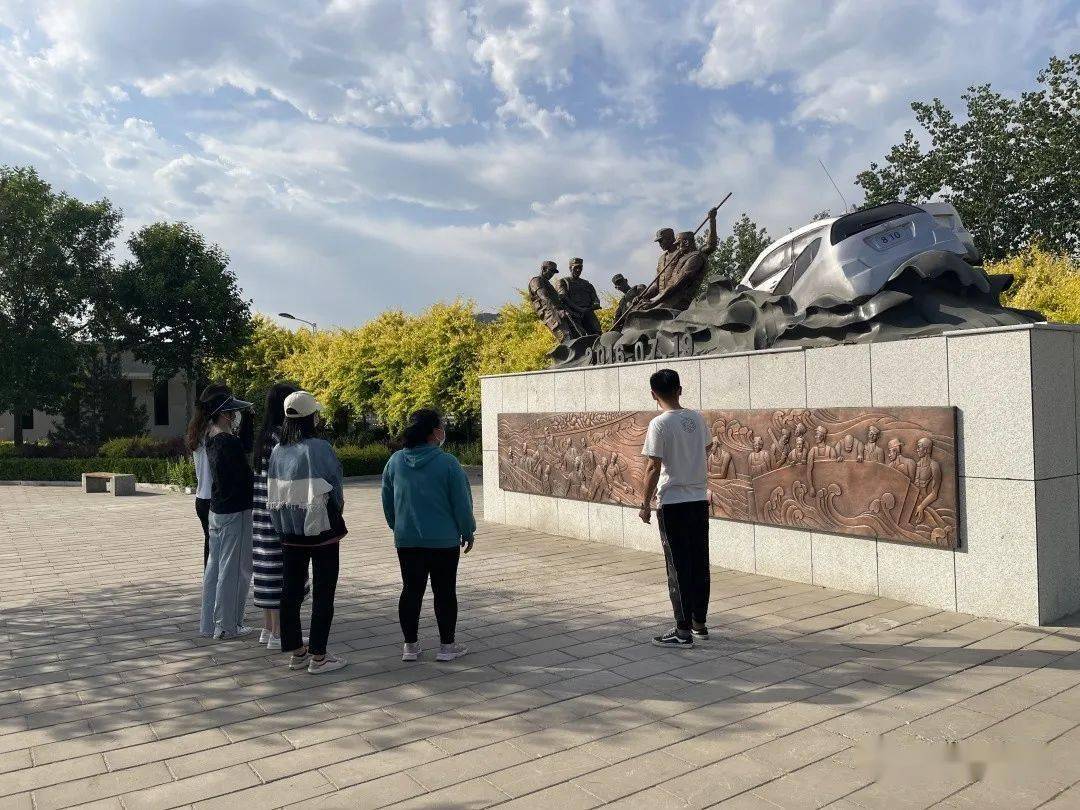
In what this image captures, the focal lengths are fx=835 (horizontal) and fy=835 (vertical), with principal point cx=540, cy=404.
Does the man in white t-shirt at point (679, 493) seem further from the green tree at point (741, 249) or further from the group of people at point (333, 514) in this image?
the green tree at point (741, 249)

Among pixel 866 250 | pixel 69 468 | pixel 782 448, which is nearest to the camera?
pixel 782 448

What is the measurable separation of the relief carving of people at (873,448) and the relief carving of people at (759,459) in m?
1.01

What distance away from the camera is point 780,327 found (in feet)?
25.6

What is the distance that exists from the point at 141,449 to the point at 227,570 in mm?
19880

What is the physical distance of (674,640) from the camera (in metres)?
5.27

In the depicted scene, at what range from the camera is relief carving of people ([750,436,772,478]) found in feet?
23.7

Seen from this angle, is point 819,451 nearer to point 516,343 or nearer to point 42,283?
point 516,343

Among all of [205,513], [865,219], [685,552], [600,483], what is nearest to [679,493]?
[685,552]

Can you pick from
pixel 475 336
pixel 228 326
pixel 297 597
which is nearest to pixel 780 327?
pixel 297 597

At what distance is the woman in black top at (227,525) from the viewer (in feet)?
18.5

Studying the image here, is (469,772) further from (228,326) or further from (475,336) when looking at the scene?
(228,326)

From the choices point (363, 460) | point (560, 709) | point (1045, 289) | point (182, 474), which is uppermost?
point (1045, 289)

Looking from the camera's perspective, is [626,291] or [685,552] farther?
[626,291]

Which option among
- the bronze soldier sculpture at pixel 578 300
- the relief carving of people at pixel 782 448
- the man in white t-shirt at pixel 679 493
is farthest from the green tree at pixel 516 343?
the man in white t-shirt at pixel 679 493
